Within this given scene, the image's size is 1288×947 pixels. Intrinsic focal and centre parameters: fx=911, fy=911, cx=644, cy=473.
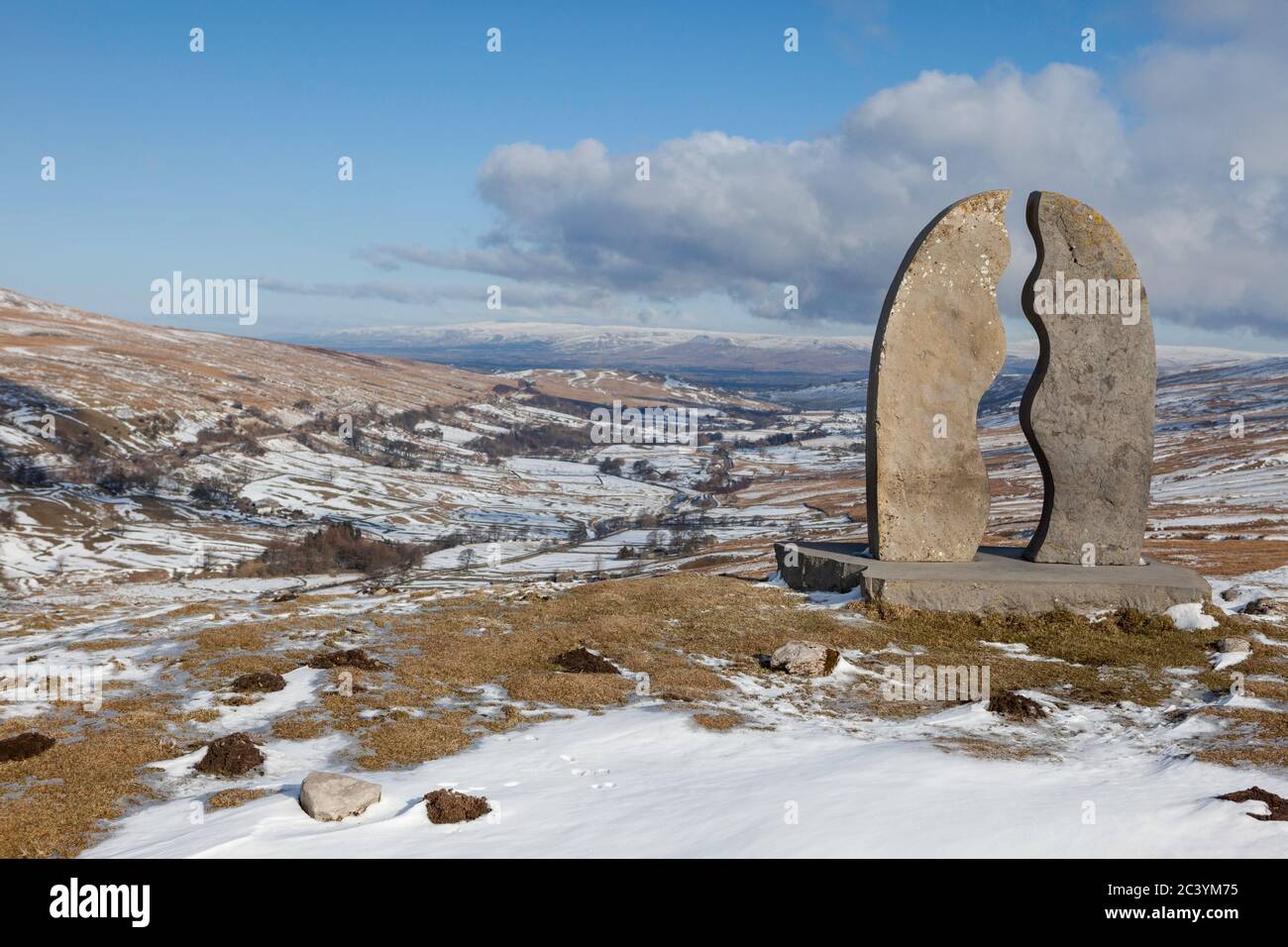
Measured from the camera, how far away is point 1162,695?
51.4 ft

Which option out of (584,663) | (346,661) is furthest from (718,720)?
(346,661)

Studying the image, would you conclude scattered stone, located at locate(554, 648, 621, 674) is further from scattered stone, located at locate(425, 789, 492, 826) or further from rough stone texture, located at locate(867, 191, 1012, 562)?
rough stone texture, located at locate(867, 191, 1012, 562)

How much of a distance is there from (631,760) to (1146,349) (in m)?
17.2

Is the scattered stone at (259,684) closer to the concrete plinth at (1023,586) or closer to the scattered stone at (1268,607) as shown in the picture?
the concrete plinth at (1023,586)

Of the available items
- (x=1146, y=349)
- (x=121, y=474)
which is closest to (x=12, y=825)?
(x=1146, y=349)

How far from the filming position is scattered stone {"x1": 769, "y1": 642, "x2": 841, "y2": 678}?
17.1 meters

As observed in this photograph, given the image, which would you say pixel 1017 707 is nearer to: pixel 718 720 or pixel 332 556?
pixel 718 720

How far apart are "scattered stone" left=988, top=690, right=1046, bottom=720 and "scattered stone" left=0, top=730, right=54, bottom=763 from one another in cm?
1391

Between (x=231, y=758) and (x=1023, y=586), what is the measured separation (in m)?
16.8

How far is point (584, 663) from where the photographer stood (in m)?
17.3

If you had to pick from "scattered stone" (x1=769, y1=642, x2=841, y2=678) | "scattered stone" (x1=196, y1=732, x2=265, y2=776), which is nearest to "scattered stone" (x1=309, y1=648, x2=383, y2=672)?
"scattered stone" (x1=196, y1=732, x2=265, y2=776)

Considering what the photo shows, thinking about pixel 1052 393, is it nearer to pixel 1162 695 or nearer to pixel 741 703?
pixel 1162 695

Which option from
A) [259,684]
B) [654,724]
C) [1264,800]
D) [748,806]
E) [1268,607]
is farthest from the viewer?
[1268,607]

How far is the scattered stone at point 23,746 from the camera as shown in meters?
12.0
